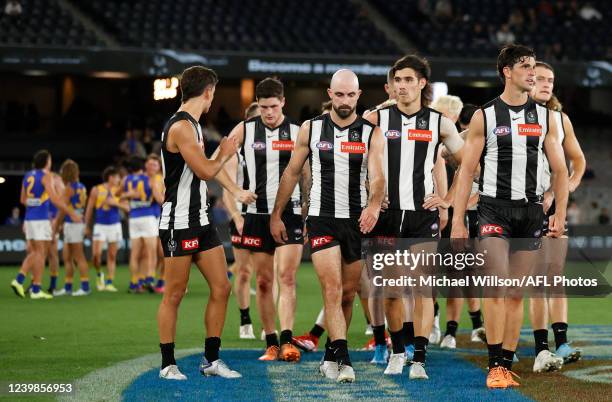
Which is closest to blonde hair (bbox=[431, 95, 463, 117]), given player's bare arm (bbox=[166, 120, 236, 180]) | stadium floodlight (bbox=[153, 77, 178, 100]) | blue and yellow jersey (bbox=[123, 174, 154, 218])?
stadium floodlight (bbox=[153, 77, 178, 100])

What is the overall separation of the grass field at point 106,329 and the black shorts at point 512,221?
1.00 metres

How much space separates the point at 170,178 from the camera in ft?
24.6

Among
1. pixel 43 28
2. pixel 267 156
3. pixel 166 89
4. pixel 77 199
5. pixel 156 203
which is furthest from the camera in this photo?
pixel 43 28

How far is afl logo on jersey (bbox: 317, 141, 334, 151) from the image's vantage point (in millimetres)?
7555

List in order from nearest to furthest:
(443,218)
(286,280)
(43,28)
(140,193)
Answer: (286,280)
(443,218)
(140,193)
(43,28)

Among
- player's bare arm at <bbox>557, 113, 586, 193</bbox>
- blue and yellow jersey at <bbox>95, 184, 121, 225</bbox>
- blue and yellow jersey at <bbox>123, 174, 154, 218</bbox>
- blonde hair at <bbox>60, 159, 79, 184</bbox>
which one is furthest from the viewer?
blue and yellow jersey at <bbox>95, 184, 121, 225</bbox>

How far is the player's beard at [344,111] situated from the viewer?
24.6 ft

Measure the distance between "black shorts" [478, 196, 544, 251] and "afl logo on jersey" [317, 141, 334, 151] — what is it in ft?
3.64

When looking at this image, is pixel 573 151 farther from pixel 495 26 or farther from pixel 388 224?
pixel 495 26

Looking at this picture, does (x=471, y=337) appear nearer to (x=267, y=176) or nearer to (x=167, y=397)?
(x=267, y=176)

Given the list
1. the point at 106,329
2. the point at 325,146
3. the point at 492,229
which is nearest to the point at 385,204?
the point at 325,146

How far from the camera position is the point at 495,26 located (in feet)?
88.9

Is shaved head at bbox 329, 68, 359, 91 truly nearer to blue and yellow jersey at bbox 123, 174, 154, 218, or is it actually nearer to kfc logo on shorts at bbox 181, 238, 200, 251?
kfc logo on shorts at bbox 181, 238, 200, 251
